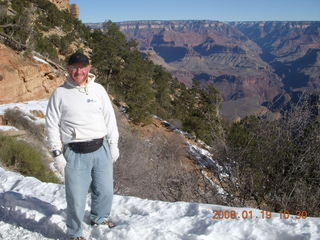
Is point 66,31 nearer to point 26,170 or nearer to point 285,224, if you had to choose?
point 26,170

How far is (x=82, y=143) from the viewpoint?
3.07 m

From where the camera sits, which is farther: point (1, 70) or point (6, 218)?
point (1, 70)

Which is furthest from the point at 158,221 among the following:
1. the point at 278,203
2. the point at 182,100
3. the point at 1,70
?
the point at 182,100

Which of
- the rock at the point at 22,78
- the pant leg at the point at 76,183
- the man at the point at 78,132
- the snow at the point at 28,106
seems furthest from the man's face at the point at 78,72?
the rock at the point at 22,78

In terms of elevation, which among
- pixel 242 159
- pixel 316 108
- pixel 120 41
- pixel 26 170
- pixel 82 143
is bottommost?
pixel 26 170

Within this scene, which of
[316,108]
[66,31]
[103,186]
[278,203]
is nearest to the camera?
[103,186]

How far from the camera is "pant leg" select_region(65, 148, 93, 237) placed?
10.0ft

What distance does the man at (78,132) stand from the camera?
300 cm

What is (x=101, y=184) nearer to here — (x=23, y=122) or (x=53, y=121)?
(x=53, y=121)

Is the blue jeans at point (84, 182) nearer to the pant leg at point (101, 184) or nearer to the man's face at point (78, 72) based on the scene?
the pant leg at point (101, 184)

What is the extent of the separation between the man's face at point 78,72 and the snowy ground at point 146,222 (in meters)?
1.62

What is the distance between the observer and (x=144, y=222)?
3.55 m

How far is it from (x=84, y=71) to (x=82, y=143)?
718 mm

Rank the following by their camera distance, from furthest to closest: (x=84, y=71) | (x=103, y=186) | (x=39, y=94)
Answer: (x=39, y=94) < (x=103, y=186) < (x=84, y=71)
